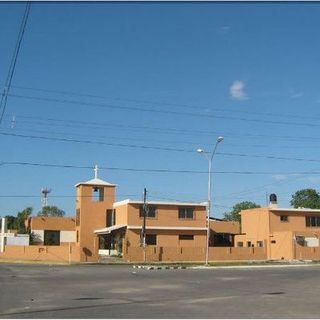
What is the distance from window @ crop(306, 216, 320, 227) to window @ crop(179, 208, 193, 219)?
47.7 ft

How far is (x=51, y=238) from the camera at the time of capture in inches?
3140

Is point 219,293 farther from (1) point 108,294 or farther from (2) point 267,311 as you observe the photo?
(2) point 267,311

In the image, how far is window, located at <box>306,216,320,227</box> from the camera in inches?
2766

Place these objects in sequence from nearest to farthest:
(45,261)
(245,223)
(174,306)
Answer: (174,306)
(45,261)
(245,223)

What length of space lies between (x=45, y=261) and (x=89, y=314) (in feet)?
146

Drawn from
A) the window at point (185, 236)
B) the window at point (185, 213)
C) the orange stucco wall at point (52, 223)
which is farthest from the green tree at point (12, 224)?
the window at point (185, 236)

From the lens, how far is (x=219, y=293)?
21094 millimetres

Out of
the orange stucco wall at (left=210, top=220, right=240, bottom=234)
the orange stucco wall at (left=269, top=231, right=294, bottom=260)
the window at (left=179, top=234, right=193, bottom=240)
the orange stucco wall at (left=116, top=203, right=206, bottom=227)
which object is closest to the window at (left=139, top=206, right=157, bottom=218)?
the orange stucco wall at (left=116, top=203, right=206, bottom=227)

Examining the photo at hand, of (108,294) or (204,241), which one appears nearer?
(108,294)

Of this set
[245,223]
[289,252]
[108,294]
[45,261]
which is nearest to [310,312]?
[108,294]

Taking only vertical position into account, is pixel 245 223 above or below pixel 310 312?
above

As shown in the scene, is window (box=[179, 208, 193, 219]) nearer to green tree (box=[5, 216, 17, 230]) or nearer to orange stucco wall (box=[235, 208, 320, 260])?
orange stucco wall (box=[235, 208, 320, 260])

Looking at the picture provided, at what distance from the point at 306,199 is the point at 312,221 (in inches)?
2536

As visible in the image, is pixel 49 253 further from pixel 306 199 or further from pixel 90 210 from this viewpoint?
pixel 306 199
